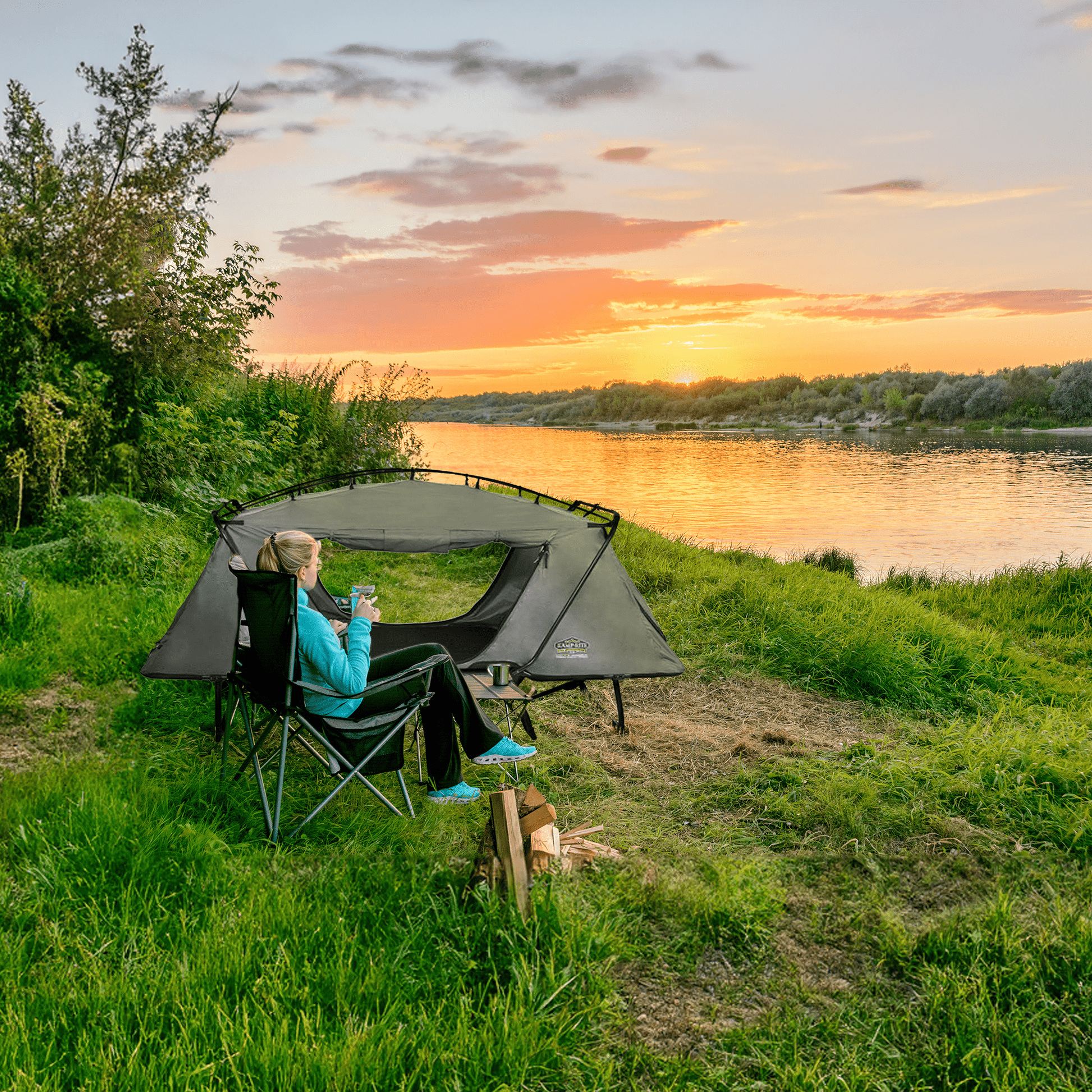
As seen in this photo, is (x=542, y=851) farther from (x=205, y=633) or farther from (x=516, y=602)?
(x=205, y=633)

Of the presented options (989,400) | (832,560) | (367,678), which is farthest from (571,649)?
(989,400)

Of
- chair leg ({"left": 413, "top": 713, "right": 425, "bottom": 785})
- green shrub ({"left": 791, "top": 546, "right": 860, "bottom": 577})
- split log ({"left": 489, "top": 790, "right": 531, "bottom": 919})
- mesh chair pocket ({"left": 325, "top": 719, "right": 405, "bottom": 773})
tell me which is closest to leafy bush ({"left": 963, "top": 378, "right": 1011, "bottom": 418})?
green shrub ({"left": 791, "top": 546, "right": 860, "bottom": 577})

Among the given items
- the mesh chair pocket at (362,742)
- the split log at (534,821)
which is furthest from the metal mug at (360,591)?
the split log at (534,821)

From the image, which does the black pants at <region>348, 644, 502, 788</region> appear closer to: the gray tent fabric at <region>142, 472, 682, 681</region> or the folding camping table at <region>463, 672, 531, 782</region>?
the folding camping table at <region>463, 672, 531, 782</region>

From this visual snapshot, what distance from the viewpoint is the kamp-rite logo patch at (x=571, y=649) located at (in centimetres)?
446

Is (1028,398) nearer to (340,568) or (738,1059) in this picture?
(340,568)

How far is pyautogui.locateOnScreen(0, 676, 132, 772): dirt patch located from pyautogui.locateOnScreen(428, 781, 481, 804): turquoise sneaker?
181 cm

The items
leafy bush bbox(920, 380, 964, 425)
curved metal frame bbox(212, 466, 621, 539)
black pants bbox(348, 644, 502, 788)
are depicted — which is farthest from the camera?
leafy bush bbox(920, 380, 964, 425)

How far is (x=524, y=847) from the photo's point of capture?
290 centimetres

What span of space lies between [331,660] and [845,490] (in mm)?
24215

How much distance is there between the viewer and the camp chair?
3.08 meters

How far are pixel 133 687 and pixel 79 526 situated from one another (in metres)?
A: 3.03

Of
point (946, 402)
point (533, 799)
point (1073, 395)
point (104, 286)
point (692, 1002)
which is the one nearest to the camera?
point (692, 1002)

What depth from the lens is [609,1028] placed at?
2.27 m
